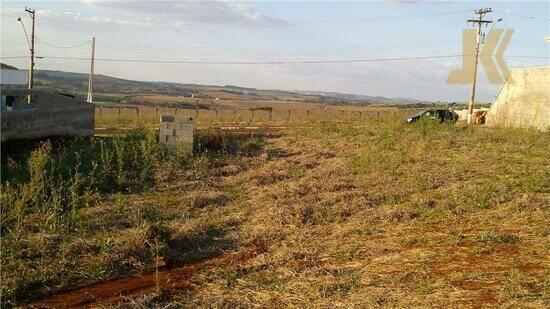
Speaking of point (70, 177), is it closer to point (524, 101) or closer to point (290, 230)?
point (290, 230)

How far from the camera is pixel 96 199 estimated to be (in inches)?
359

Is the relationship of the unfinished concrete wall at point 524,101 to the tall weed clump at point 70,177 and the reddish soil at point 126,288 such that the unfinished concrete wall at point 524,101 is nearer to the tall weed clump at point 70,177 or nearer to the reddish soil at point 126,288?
the tall weed clump at point 70,177

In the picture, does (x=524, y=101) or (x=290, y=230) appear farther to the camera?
(x=524, y=101)

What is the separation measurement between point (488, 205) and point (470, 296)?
3573 mm

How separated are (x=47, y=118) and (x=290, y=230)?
11.3m

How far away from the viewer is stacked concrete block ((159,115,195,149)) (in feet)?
44.3

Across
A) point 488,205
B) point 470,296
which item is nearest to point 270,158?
point 488,205

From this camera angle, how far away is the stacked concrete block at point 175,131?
532 inches

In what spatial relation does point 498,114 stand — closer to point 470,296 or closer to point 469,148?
point 469,148

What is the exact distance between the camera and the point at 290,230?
7172mm

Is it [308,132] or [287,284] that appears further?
[308,132]

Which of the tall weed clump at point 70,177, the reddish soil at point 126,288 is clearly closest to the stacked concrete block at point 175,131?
the tall weed clump at point 70,177

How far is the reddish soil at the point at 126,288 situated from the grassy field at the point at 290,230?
3 cm

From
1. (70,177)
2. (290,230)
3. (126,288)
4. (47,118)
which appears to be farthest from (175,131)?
(126,288)
